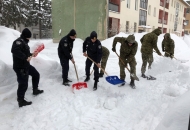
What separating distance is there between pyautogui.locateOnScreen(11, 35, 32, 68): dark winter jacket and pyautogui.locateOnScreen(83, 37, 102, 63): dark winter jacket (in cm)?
167

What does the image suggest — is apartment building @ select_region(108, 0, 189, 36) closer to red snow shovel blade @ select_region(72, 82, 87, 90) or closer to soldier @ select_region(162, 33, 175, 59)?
soldier @ select_region(162, 33, 175, 59)

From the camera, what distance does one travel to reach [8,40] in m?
5.55

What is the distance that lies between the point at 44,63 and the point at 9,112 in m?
2.01

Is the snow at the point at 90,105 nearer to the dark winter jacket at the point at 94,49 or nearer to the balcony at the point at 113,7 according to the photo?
the dark winter jacket at the point at 94,49

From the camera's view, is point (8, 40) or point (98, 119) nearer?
point (98, 119)

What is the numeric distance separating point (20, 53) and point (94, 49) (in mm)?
1931

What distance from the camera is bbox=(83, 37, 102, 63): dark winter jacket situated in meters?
4.68

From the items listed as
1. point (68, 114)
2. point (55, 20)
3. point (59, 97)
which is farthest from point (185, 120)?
point (55, 20)

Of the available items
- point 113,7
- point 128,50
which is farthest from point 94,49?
point 113,7

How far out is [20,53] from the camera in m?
3.52

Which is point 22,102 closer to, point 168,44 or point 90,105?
point 90,105

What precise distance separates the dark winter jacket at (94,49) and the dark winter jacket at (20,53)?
1668 millimetres

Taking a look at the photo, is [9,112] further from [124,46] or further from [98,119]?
[124,46]

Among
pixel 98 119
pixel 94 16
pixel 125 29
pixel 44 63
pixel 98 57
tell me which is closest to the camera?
pixel 98 119
